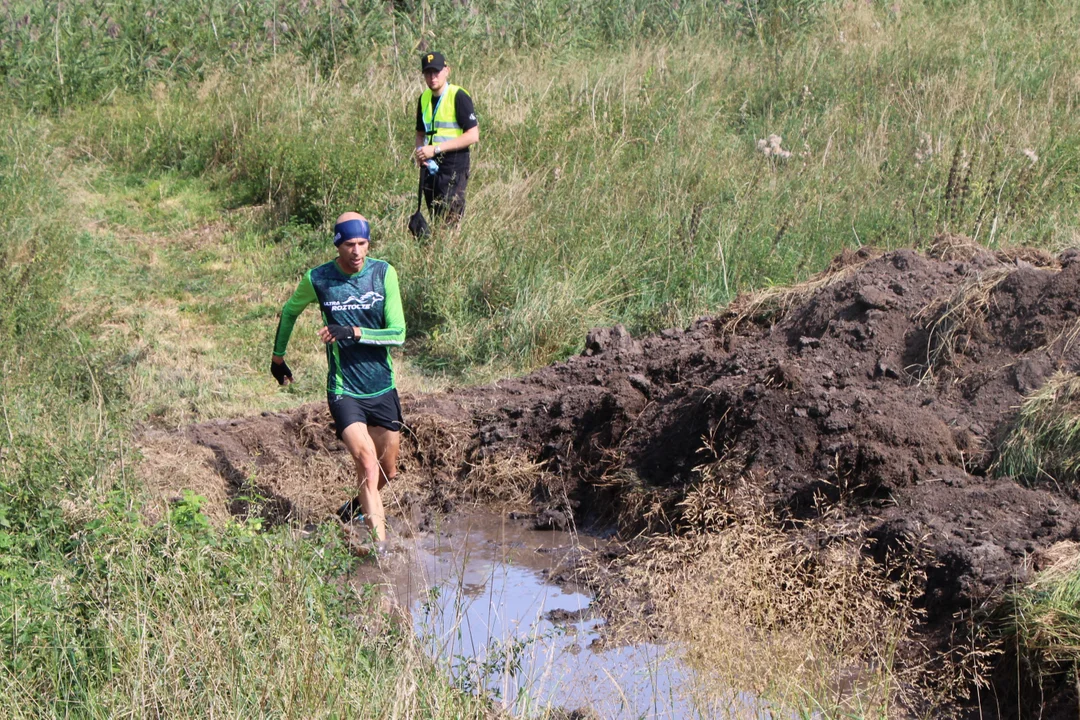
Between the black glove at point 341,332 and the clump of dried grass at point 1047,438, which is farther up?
the black glove at point 341,332

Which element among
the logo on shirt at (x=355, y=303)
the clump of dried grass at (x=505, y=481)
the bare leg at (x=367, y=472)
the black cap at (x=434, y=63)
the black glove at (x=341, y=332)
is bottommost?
the clump of dried grass at (x=505, y=481)

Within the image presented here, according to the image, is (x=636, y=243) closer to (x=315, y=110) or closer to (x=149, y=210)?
(x=315, y=110)

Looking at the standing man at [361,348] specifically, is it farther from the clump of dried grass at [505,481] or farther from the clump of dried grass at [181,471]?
the clump of dried grass at [505,481]

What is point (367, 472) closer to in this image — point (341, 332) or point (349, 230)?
point (341, 332)

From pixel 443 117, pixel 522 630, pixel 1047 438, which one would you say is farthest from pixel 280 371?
pixel 1047 438

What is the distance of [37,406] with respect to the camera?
697 centimetres

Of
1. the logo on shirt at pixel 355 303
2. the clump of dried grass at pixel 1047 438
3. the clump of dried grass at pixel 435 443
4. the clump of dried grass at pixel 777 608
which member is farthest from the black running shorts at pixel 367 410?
the clump of dried grass at pixel 1047 438

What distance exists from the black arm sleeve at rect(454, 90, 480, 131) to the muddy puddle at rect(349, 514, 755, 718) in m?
4.11

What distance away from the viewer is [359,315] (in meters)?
6.49

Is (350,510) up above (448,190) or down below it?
below

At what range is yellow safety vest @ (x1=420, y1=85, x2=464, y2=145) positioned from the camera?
32.8 feet

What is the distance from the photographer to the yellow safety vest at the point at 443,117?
1001 centimetres

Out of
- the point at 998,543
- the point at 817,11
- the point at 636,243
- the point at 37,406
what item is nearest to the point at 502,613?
the point at 998,543

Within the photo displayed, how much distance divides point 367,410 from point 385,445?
0.31 m
